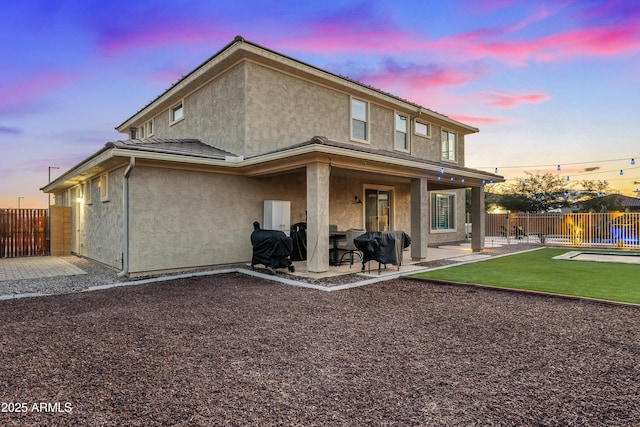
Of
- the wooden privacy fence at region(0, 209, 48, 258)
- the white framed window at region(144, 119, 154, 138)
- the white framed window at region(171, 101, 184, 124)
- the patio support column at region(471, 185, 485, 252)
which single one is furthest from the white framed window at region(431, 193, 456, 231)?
the wooden privacy fence at region(0, 209, 48, 258)

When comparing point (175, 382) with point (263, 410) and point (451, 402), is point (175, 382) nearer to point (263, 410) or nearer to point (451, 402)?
point (263, 410)

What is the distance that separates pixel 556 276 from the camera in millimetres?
8562

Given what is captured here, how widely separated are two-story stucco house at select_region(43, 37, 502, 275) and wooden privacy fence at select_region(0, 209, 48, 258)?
4.09ft

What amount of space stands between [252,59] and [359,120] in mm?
4907

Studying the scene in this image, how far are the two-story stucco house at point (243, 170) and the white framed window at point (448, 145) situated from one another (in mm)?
3639

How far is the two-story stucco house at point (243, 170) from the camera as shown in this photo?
8.66m

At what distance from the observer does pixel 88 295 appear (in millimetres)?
6887

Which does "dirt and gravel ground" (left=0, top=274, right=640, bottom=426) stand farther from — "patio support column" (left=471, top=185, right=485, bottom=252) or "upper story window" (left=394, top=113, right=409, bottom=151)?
"upper story window" (left=394, top=113, right=409, bottom=151)

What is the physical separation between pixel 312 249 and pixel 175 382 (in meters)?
5.69

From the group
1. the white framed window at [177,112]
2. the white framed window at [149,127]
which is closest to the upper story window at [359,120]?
the white framed window at [177,112]

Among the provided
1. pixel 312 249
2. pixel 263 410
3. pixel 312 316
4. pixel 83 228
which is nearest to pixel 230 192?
pixel 312 249

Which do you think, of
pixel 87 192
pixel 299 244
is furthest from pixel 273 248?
pixel 87 192

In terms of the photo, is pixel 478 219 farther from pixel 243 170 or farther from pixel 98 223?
pixel 98 223

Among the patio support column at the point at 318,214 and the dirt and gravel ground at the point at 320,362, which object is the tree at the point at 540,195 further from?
the dirt and gravel ground at the point at 320,362
